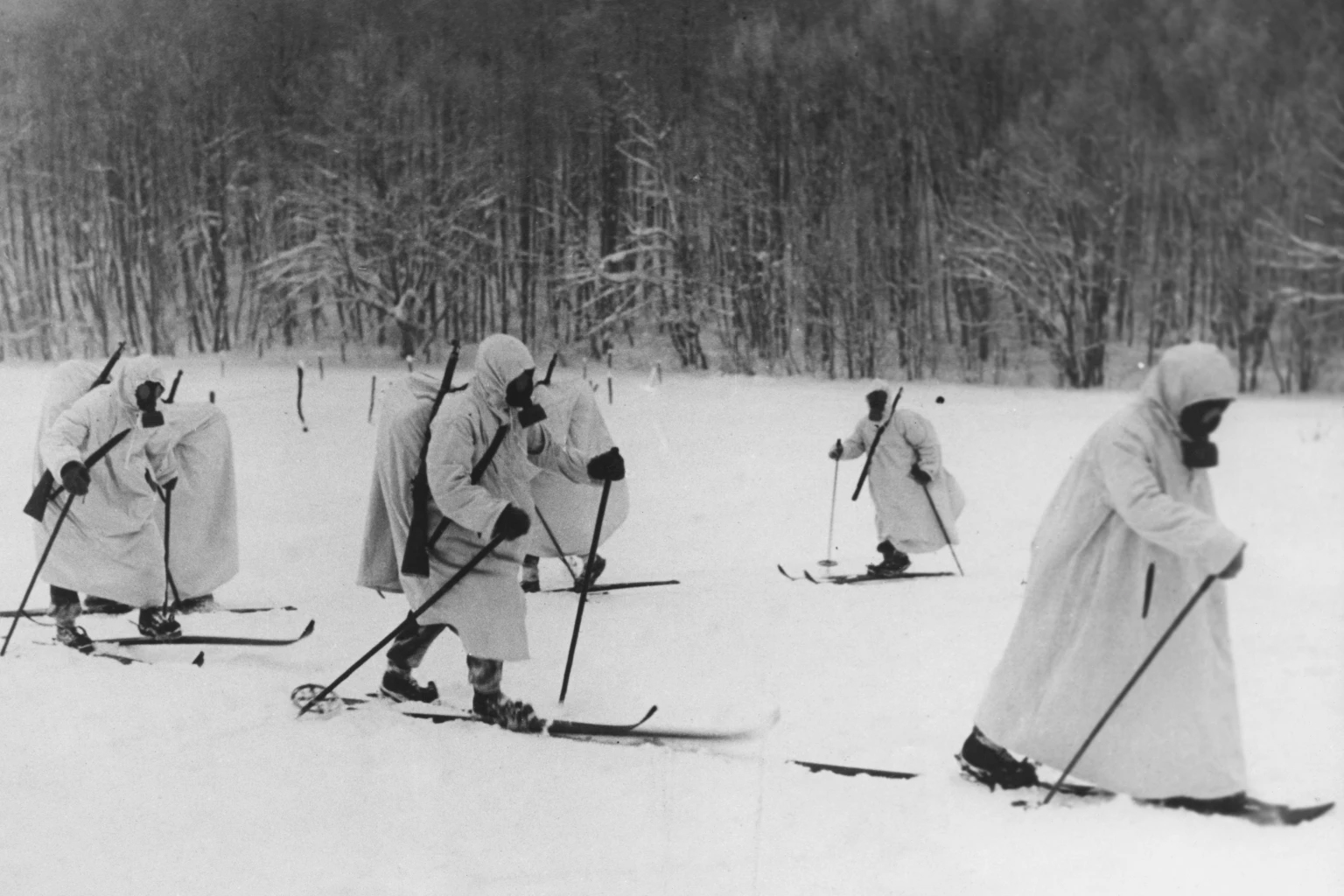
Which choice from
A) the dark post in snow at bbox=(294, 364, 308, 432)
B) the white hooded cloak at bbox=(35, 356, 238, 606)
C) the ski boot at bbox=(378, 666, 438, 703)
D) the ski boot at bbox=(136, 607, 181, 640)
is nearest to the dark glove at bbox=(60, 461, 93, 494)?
the white hooded cloak at bbox=(35, 356, 238, 606)

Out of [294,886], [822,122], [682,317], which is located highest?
[822,122]

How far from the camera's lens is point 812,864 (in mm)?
3096

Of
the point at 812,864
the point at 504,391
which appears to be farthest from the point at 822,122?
the point at 812,864

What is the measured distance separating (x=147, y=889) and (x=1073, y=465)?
2.82 metres

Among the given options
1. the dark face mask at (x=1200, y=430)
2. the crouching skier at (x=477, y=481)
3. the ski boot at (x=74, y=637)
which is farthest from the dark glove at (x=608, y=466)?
the ski boot at (x=74, y=637)

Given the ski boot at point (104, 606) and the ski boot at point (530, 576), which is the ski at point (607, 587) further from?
the ski boot at point (104, 606)

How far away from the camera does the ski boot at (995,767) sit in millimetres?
3309

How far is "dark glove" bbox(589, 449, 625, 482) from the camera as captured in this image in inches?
171

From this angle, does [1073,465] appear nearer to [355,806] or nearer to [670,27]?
[355,806]

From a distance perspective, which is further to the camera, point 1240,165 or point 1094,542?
point 1240,165

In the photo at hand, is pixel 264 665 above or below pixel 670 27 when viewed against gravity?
below

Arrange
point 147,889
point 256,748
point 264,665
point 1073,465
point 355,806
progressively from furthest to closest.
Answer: point 264,665 < point 256,748 < point 355,806 < point 1073,465 < point 147,889

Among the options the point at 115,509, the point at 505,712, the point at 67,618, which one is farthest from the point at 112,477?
the point at 505,712

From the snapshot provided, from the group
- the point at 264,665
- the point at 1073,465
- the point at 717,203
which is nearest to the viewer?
the point at 1073,465
